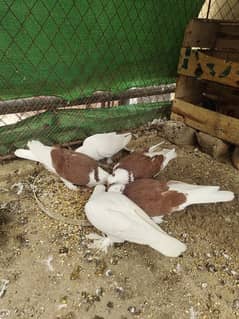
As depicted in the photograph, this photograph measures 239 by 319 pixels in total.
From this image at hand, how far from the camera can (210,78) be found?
7.92 feet

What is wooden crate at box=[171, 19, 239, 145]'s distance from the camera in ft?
7.68

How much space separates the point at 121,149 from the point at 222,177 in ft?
2.58

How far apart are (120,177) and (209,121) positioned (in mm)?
1201

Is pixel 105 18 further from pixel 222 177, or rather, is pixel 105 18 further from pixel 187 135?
pixel 222 177

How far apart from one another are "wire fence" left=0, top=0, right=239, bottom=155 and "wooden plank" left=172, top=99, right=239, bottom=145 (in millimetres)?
256

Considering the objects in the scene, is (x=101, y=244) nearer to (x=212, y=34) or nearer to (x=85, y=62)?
(x=85, y=62)

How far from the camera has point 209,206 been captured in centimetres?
184

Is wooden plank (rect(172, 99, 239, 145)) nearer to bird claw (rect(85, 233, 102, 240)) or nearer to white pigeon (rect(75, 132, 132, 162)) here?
white pigeon (rect(75, 132, 132, 162))

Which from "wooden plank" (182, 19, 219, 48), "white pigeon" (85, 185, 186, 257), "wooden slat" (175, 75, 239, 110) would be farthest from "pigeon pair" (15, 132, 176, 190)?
"wooden plank" (182, 19, 219, 48)

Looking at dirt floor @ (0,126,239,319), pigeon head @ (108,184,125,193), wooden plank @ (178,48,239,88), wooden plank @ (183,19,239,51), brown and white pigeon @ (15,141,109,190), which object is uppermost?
wooden plank @ (183,19,239,51)

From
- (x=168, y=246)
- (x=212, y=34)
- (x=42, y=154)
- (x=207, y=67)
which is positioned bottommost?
(x=168, y=246)

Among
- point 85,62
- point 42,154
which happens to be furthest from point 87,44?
point 42,154

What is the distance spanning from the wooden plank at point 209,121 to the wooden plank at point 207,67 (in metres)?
0.27

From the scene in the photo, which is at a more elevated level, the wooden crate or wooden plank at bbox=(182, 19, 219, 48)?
wooden plank at bbox=(182, 19, 219, 48)
